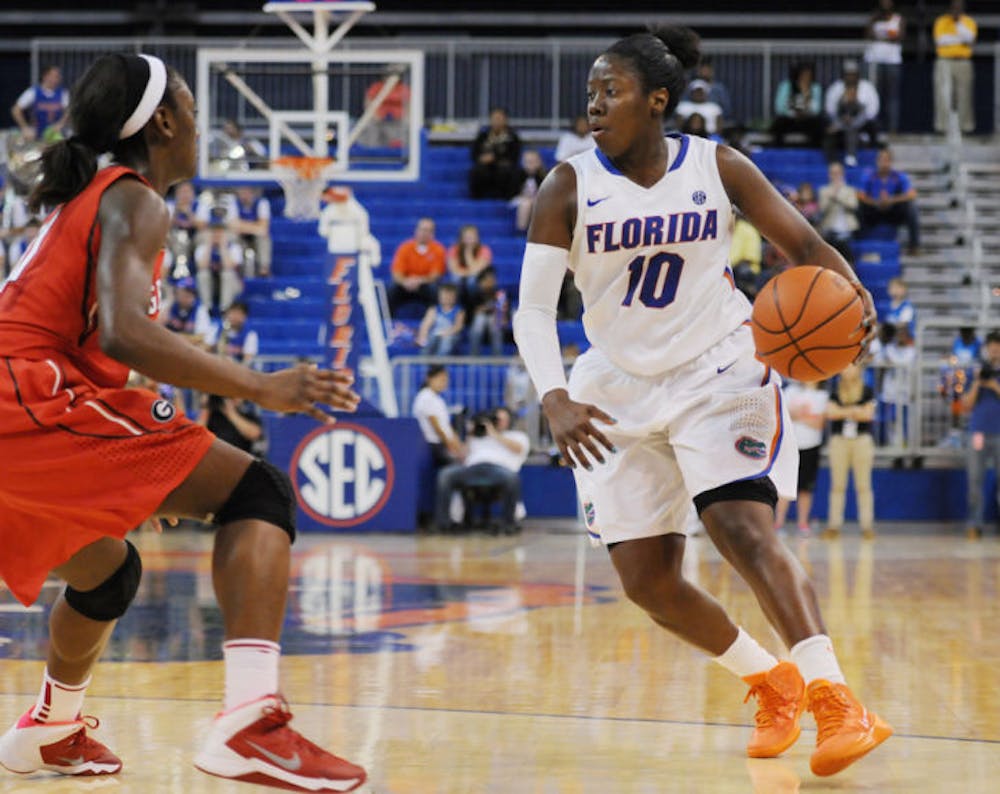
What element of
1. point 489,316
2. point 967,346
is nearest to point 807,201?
point 967,346

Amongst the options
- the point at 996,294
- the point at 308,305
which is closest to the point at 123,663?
the point at 308,305

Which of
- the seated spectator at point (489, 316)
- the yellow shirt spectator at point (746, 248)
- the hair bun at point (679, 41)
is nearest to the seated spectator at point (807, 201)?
the yellow shirt spectator at point (746, 248)

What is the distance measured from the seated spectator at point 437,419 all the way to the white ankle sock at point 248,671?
10706 mm

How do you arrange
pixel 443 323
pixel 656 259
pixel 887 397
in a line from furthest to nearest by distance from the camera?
pixel 443 323 → pixel 887 397 → pixel 656 259

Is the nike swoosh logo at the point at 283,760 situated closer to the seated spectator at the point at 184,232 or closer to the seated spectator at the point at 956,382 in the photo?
the seated spectator at the point at 956,382

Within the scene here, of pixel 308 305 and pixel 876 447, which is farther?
pixel 308 305

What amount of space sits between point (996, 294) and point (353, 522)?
8.82 m

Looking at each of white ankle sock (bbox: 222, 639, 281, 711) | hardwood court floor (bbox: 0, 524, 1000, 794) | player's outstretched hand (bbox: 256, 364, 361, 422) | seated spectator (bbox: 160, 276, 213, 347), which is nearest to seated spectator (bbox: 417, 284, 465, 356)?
seated spectator (bbox: 160, 276, 213, 347)

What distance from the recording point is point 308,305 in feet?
60.8

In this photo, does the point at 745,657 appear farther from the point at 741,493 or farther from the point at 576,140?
the point at 576,140

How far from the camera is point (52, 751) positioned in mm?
4508

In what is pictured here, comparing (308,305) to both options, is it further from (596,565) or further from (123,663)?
(123,663)

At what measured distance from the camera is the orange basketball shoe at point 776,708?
4.83 metres

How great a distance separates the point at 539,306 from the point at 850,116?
16138 millimetres
